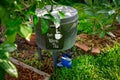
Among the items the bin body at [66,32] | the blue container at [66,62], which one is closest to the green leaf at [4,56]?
the bin body at [66,32]

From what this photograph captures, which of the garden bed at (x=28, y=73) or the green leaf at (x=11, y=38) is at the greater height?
the green leaf at (x=11, y=38)

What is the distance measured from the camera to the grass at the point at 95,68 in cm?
297

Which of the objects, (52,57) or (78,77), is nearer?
(78,77)

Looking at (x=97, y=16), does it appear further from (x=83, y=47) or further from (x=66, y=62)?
(x=66, y=62)

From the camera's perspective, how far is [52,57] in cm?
320

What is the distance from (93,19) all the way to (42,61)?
88 cm

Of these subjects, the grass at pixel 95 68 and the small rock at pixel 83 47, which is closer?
the grass at pixel 95 68

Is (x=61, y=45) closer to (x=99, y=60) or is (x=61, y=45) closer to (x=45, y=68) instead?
(x=45, y=68)

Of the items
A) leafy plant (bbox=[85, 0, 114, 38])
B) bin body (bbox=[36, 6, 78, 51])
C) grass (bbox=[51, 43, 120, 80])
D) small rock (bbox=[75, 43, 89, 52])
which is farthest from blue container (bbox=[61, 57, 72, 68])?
leafy plant (bbox=[85, 0, 114, 38])

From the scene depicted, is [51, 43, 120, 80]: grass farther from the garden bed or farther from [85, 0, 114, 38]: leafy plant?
[85, 0, 114, 38]: leafy plant

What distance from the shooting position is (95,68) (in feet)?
10.2

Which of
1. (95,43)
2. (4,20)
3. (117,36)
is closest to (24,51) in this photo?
(95,43)

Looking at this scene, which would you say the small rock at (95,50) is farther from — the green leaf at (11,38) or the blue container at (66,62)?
the green leaf at (11,38)

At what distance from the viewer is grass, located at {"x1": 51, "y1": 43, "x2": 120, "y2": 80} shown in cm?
297
